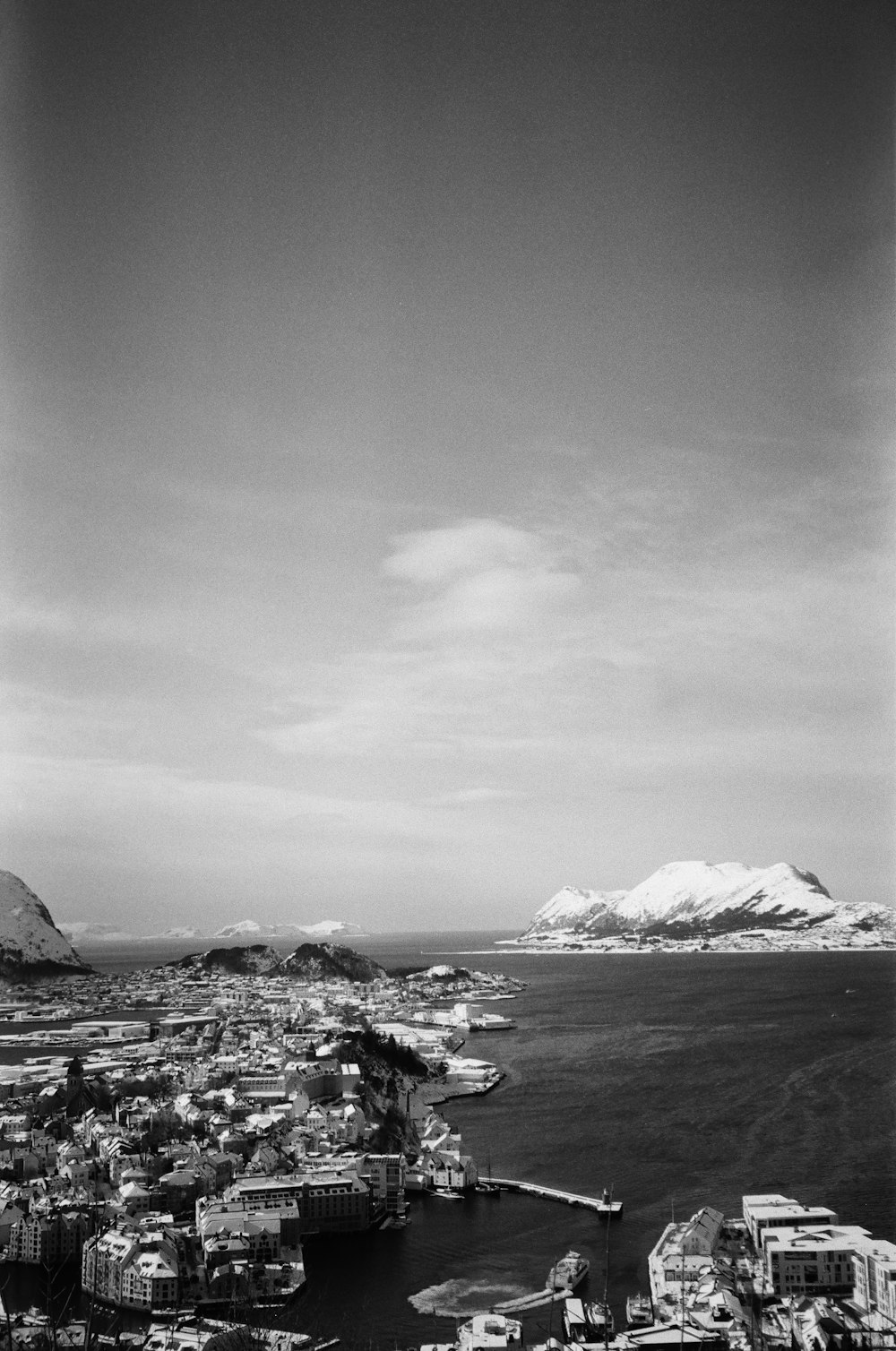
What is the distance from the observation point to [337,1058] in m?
6.63

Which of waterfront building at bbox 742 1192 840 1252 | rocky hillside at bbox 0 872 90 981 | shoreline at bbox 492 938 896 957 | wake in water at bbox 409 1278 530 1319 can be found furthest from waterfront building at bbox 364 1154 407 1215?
shoreline at bbox 492 938 896 957

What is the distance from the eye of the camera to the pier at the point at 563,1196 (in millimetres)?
4117

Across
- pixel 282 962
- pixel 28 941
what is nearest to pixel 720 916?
pixel 282 962

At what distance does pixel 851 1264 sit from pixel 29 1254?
2.64 m

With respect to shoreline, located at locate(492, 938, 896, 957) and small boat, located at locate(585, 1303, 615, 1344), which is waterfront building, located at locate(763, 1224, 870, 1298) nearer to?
small boat, located at locate(585, 1303, 615, 1344)

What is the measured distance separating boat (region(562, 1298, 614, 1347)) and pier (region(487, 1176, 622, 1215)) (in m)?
1.20

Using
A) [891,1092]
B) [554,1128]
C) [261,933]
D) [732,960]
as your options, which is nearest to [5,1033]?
[261,933]

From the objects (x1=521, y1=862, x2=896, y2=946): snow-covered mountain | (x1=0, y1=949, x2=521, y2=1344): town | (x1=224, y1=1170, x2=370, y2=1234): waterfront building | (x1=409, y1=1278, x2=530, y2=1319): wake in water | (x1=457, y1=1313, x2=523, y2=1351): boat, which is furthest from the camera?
(x1=521, y1=862, x2=896, y2=946): snow-covered mountain

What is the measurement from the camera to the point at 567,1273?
3.32 m

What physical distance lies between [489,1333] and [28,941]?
22.3 feet

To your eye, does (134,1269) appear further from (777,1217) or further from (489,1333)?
(777,1217)

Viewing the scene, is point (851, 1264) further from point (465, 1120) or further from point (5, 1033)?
point (5, 1033)

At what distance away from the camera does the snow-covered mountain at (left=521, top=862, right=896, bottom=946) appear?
14797 millimetres

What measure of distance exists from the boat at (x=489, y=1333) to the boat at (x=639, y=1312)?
1.00ft
